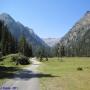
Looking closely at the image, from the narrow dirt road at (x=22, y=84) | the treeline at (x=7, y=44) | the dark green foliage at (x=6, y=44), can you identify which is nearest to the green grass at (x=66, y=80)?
the narrow dirt road at (x=22, y=84)

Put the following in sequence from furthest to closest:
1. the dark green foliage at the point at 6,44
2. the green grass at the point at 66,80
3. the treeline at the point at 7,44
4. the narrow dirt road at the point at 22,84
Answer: the treeline at the point at 7,44
the dark green foliage at the point at 6,44
the green grass at the point at 66,80
the narrow dirt road at the point at 22,84

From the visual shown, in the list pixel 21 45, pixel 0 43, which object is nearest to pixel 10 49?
pixel 21 45

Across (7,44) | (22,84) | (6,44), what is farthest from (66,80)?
(7,44)

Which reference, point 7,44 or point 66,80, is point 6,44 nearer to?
point 7,44

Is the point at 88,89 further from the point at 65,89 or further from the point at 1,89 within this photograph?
the point at 1,89

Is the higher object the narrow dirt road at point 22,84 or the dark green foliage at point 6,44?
the dark green foliage at point 6,44

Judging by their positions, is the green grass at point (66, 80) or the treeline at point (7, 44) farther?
the treeline at point (7, 44)

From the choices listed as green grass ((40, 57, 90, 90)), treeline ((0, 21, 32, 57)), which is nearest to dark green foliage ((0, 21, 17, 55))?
treeline ((0, 21, 32, 57))

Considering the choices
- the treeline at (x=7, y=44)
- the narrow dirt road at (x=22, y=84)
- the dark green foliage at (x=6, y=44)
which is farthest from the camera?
the treeline at (x=7, y=44)

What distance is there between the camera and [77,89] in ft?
90.4

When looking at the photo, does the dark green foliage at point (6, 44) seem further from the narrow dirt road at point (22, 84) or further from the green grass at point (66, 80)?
the narrow dirt road at point (22, 84)

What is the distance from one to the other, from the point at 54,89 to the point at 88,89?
3.78 metres

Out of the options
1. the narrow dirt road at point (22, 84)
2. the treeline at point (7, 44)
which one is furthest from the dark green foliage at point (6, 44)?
the narrow dirt road at point (22, 84)

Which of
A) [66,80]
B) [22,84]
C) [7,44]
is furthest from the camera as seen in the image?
[7,44]
